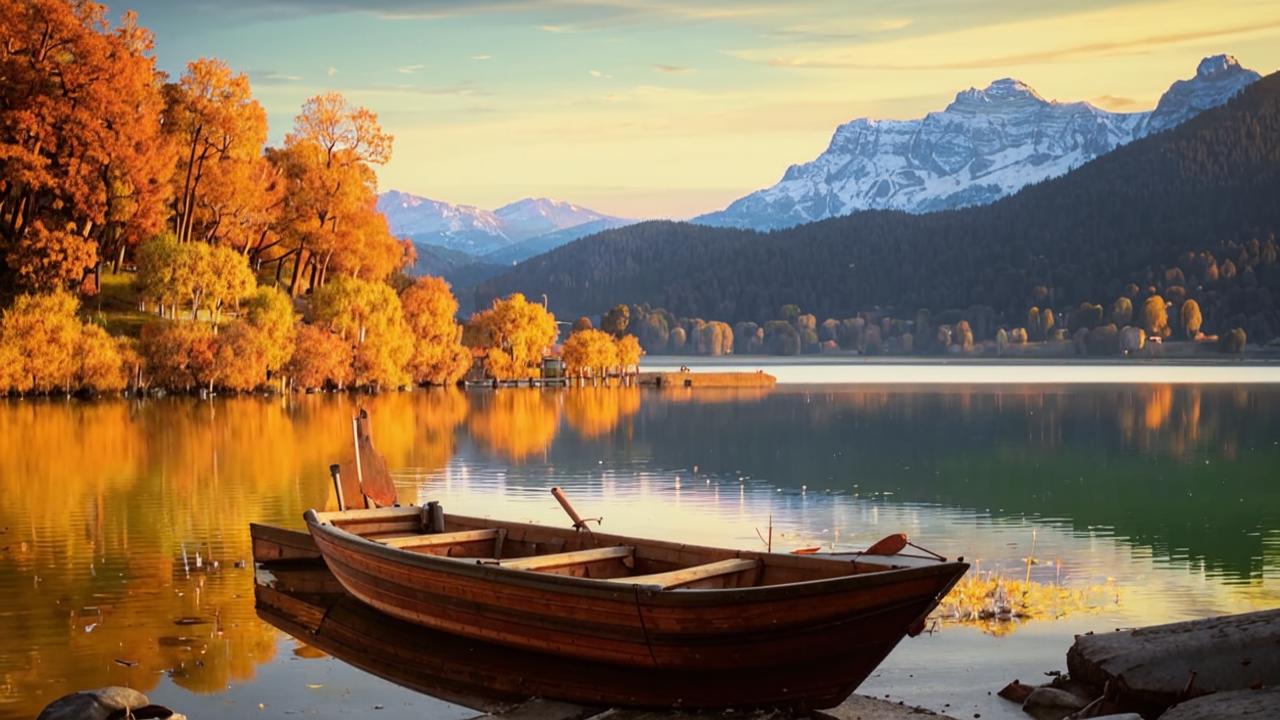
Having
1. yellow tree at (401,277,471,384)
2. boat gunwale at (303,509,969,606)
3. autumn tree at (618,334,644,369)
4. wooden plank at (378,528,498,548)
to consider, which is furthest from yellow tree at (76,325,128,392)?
boat gunwale at (303,509,969,606)

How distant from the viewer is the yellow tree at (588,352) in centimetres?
12825

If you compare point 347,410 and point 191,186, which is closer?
point 347,410

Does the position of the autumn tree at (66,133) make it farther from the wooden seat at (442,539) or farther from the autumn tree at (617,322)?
the autumn tree at (617,322)

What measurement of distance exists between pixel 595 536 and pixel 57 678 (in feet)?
23.5

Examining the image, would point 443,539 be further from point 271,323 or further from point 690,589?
point 271,323

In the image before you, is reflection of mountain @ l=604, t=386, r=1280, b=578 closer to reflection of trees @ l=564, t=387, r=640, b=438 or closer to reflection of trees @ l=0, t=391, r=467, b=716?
reflection of trees @ l=564, t=387, r=640, b=438

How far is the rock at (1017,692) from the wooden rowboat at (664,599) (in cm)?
164

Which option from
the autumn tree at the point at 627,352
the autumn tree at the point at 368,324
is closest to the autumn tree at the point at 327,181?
the autumn tree at the point at 368,324

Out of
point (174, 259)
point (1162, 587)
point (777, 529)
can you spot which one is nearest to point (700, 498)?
point (777, 529)

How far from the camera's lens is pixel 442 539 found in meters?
20.8

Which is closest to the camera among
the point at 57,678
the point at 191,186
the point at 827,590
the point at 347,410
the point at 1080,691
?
the point at 827,590

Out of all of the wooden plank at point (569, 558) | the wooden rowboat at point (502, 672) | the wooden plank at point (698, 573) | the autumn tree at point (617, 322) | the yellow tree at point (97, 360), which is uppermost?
the autumn tree at point (617, 322)

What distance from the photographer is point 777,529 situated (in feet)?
100

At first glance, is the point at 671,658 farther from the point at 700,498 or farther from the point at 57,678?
the point at 700,498
